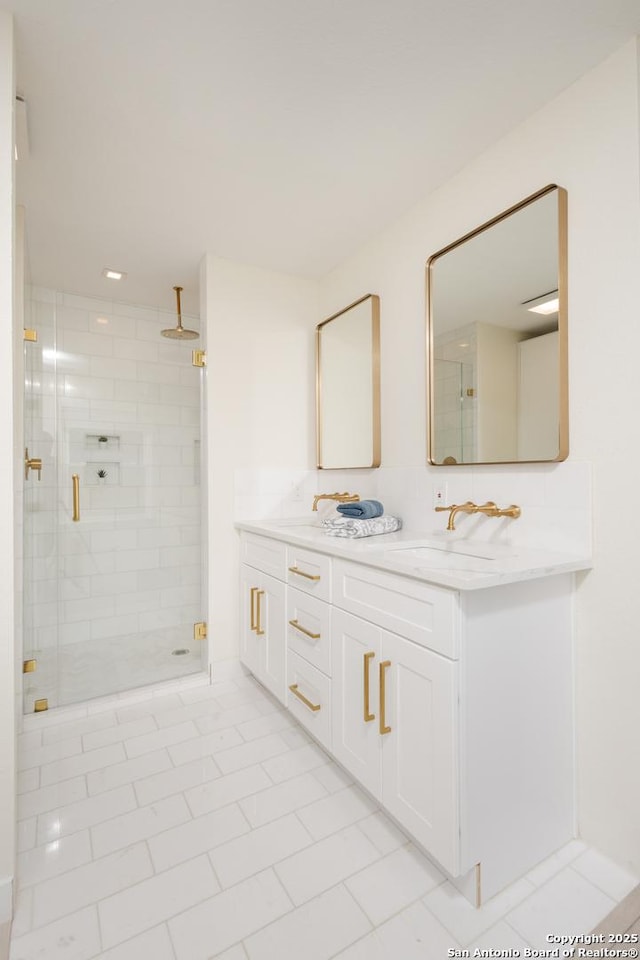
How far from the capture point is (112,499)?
2.63m

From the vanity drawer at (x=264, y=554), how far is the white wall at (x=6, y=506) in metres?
1.07

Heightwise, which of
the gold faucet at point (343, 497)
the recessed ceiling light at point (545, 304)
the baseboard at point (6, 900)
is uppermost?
the recessed ceiling light at point (545, 304)

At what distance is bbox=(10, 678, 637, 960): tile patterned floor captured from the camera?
1.08 meters

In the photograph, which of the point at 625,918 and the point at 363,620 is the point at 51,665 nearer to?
the point at 363,620

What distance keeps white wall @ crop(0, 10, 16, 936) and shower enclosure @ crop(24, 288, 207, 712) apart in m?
1.16

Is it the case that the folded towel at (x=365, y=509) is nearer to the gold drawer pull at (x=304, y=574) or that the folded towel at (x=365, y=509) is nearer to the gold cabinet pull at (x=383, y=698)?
the gold drawer pull at (x=304, y=574)

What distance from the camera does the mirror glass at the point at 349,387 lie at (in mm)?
2305

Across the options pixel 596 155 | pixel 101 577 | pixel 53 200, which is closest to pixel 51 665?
pixel 101 577

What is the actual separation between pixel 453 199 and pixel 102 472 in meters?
2.21

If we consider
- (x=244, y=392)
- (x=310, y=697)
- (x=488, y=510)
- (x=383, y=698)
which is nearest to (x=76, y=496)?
(x=244, y=392)

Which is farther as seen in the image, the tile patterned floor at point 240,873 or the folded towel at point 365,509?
the folded towel at point 365,509

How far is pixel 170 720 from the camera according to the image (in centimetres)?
209

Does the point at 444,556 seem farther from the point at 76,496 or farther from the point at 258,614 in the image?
the point at 76,496

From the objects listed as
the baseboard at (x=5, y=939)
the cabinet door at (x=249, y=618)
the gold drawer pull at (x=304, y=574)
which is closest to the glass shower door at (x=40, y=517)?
the cabinet door at (x=249, y=618)
